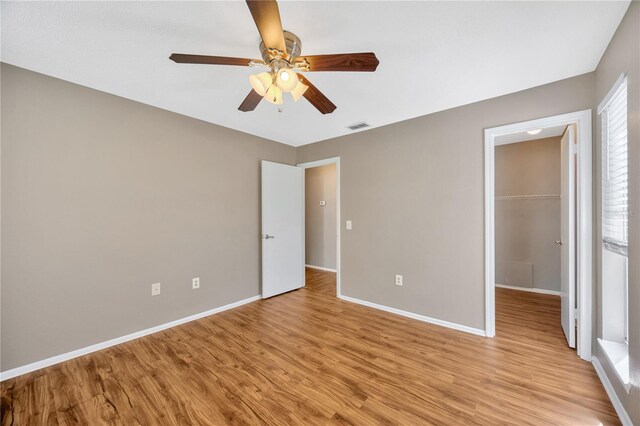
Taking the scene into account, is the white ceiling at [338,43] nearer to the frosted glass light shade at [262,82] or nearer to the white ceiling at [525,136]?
the frosted glass light shade at [262,82]

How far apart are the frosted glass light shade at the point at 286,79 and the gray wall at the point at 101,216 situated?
6.40 ft

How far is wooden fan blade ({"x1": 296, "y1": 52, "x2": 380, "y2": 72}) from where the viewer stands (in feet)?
4.56

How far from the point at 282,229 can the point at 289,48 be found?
2708mm

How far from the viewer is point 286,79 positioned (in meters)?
1.48

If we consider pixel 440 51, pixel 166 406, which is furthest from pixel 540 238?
pixel 166 406

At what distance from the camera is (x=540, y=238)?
12.5 ft

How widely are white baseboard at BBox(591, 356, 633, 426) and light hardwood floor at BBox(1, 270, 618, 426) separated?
0.05 meters

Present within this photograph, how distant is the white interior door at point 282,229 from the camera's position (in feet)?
12.2

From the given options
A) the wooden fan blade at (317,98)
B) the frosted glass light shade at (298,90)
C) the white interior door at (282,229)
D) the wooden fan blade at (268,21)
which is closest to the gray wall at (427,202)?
the white interior door at (282,229)

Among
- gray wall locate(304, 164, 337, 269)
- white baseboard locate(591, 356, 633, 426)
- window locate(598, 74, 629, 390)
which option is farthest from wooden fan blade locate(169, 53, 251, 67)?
gray wall locate(304, 164, 337, 269)

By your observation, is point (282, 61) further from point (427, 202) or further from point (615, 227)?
point (615, 227)

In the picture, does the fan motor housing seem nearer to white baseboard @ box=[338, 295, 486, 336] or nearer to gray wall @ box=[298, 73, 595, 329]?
gray wall @ box=[298, 73, 595, 329]

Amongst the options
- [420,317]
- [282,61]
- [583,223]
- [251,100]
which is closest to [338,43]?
[282,61]

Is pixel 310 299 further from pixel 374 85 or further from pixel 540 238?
pixel 540 238
